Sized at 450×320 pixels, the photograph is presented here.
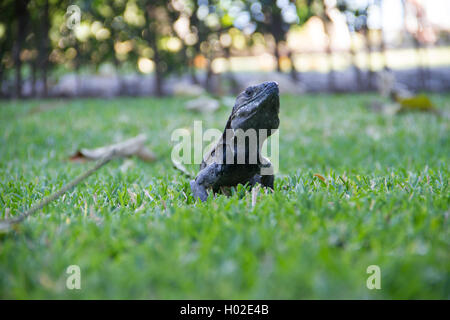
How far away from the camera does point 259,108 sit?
2506 mm

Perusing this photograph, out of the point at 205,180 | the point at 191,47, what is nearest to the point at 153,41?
the point at 191,47

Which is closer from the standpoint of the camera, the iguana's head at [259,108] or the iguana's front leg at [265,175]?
the iguana's head at [259,108]

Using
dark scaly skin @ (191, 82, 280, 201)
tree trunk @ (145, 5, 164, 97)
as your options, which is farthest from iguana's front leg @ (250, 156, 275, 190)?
tree trunk @ (145, 5, 164, 97)

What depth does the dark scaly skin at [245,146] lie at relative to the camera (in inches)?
99.3

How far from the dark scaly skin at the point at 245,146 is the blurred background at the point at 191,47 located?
34.4 ft

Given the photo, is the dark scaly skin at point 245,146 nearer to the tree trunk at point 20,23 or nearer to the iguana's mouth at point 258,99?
the iguana's mouth at point 258,99

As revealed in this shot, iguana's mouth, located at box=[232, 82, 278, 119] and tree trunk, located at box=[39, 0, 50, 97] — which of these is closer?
iguana's mouth, located at box=[232, 82, 278, 119]

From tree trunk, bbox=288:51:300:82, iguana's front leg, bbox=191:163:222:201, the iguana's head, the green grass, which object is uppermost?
tree trunk, bbox=288:51:300:82

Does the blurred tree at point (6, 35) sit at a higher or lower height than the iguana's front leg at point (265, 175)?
higher

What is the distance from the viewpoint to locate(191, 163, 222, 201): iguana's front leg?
2660 millimetres

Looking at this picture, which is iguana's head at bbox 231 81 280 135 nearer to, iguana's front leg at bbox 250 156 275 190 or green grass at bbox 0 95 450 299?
iguana's front leg at bbox 250 156 275 190

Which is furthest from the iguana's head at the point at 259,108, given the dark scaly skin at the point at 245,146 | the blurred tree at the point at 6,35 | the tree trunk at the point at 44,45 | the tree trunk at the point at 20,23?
the blurred tree at the point at 6,35
